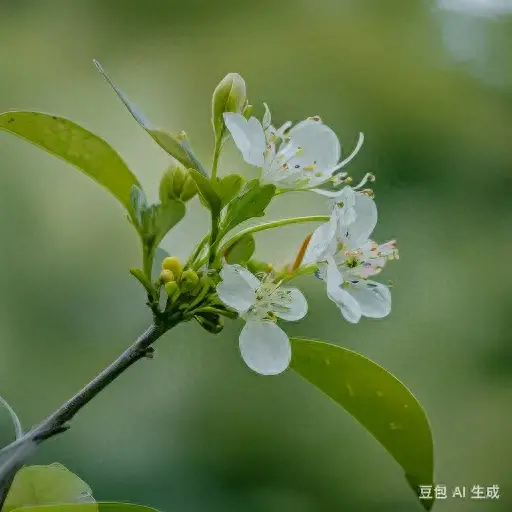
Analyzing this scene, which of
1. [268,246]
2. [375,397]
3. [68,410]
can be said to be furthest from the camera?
[268,246]

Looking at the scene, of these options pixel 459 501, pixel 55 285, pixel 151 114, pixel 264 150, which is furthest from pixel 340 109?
pixel 264 150

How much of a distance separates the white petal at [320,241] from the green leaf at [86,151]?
0.35 ft

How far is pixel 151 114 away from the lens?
198cm

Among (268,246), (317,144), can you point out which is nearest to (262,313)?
(317,144)

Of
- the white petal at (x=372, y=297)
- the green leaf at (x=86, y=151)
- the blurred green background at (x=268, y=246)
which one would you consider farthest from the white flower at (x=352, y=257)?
the blurred green background at (x=268, y=246)

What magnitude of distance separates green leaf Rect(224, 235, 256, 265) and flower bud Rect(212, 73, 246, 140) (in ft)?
0.23

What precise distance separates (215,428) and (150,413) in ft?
0.49

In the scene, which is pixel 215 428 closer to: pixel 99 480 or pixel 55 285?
pixel 99 480

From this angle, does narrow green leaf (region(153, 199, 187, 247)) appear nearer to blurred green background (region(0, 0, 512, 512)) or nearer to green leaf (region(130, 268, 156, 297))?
green leaf (region(130, 268, 156, 297))

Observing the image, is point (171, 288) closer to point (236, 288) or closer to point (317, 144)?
point (236, 288)

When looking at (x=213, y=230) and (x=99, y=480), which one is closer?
(x=213, y=230)

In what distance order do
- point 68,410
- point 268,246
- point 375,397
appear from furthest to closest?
1. point 268,246
2. point 375,397
3. point 68,410

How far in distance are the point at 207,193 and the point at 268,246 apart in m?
1.27

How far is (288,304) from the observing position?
43cm
